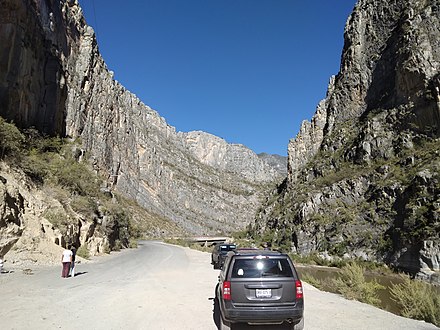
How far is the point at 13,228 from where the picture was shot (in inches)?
715

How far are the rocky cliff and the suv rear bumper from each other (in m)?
20.4

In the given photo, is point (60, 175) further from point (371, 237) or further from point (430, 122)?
point (430, 122)

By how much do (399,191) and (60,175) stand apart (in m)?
31.5

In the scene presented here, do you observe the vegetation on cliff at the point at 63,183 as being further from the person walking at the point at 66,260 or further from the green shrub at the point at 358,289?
the green shrub at the point at 358,289

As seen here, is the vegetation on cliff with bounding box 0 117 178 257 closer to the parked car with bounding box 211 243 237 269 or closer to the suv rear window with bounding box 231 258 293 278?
the parked car with bounding box 211 243 237 269

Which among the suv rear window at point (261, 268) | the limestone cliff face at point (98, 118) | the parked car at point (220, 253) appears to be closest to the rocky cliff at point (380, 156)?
the parked car at point (220, 253)

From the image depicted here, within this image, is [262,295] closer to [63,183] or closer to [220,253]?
[220,253]

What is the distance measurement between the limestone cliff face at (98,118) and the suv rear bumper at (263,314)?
31.9m

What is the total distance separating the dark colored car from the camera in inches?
257

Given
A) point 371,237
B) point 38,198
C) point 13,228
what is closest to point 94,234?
point 38,198

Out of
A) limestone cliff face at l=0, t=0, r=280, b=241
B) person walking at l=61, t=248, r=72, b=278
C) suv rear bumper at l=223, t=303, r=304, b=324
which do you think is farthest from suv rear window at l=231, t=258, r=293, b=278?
limestone cliff face at l=0, t=0, r=280, b=241

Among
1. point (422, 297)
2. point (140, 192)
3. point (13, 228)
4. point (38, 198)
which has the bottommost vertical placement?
point (422, 297)

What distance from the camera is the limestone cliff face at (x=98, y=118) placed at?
110 feet

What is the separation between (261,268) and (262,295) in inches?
19.8
